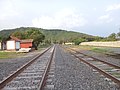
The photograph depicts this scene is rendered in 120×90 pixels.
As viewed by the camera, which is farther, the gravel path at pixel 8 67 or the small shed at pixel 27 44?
the small shed at pixel 27 44

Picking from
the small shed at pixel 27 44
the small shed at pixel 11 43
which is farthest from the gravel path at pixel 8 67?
the small shed at pixel 27 44

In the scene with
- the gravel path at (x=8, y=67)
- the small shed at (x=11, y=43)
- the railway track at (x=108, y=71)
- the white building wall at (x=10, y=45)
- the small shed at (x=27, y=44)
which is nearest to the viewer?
the railway track at (x=108, y=71)

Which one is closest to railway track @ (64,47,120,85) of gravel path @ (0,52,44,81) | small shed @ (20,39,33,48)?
gravel path @ (0,52,44,81)

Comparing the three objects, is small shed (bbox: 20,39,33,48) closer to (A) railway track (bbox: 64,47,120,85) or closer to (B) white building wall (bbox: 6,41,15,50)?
(B) white building wall (bbox: 6,41,15,50)

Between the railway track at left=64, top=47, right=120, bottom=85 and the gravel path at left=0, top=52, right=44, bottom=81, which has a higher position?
the railway track at left=64, top=47, right=120, bottom=85

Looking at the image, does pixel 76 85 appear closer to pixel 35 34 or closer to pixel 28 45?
pixel 28 45

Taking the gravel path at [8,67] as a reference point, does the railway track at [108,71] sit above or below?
above

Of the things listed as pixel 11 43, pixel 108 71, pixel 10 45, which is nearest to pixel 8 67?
pixel 108 71

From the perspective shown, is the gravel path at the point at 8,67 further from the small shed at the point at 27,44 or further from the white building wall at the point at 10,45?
the small shed at the point at 27,44

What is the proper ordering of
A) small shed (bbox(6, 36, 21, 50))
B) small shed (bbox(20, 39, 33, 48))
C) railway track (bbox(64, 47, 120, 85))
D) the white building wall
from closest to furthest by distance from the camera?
railway track (bbox(64, 47, 120, 85)) < small shed (bbox(6, 36, 21, 50)) < the white building wall < small shed (bbox(20, 39, 33, 48))

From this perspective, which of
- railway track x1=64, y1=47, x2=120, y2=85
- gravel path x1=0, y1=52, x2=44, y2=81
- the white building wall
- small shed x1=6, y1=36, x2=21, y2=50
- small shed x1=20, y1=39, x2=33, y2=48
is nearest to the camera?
railway track x1=64, y1=47, x2=120, y2=85

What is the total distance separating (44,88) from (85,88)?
1.43 meters

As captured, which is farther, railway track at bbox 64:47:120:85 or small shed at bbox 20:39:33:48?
small shed at bbox 20:39:33:48

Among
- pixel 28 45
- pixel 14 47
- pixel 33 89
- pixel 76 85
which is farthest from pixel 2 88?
pixel 28 45
